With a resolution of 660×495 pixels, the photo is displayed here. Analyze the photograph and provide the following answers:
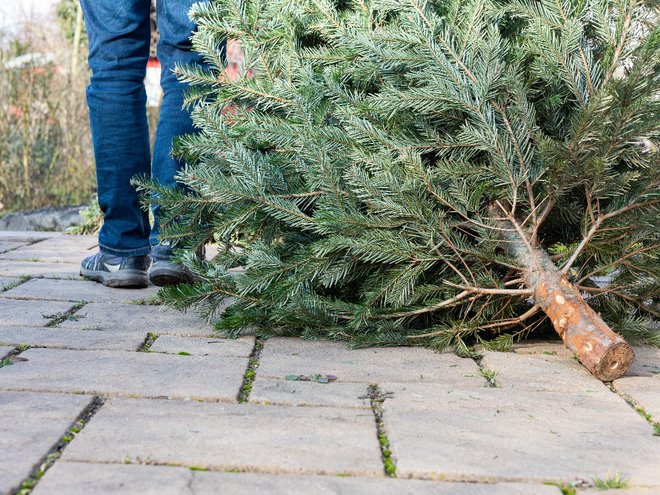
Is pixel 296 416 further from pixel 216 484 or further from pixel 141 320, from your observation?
pixel 141 320

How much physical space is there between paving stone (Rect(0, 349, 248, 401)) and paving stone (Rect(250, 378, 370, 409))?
68 mm

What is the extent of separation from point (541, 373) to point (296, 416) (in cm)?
81

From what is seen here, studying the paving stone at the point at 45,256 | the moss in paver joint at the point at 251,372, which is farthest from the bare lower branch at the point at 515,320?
the paving stone at the point at 45,256

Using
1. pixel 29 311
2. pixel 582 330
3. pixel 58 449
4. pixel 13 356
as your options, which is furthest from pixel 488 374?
pixel 29 311

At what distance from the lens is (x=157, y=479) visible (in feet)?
4.98

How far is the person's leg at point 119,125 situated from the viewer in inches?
129

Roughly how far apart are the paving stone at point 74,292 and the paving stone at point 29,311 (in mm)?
114

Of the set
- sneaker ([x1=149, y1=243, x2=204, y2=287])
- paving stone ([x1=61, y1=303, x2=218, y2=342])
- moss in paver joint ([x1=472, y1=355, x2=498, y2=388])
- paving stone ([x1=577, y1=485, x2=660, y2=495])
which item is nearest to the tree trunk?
moss in paver joint ([x1=472, y1=355, x2=498, y2=388])

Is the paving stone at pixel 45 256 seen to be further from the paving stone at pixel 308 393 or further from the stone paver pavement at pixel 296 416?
the paving stone at pixel 308 393

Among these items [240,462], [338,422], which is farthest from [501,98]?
[240,462]

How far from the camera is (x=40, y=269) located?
3.87 metres

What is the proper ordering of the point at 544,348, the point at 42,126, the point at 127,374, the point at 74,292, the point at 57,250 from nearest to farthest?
1. the point at 127,374
2. the point at 544,348
3. the point at 74,292
4. the point at 57,250
5. the point at 42,126

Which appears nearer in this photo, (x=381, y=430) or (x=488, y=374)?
(x=381, y=430)

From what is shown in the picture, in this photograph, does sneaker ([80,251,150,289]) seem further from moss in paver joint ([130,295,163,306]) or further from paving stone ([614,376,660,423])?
paving stone ([614,376,660,423])
